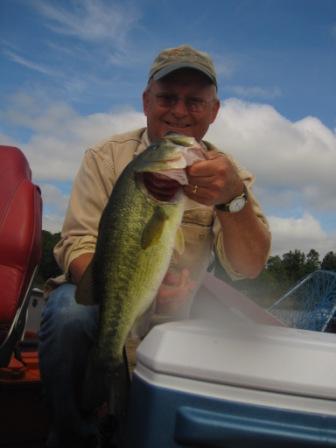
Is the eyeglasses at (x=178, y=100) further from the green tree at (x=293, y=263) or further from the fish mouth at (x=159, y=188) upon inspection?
the green tree at (x=293, y=263)

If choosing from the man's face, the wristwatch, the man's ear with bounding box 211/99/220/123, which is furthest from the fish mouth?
the man's ear with bounding box 211/99/220/123

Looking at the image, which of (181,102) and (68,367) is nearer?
(68,367)

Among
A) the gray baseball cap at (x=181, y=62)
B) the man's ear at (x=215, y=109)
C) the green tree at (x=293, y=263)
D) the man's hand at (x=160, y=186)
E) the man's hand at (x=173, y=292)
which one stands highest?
the gray baseball cap at (x=181, y=62)

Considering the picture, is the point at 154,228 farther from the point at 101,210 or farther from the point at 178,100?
the point at 178,100

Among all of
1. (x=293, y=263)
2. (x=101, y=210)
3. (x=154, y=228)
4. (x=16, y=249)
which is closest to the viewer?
(x=154, y=228)

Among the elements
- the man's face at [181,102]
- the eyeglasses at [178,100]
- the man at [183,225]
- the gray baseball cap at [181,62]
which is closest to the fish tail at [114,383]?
the man at [183,225]

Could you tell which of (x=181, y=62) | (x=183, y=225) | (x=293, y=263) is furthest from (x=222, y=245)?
(x=293, y=263)

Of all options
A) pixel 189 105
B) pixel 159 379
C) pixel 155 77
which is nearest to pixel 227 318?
pixel 159 379

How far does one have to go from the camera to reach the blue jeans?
2461 mm

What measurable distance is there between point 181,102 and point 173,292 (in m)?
1.10

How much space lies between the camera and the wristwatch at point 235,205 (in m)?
2.24

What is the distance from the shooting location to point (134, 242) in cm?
197

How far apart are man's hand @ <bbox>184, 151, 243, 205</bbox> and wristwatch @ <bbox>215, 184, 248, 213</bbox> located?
13 cm

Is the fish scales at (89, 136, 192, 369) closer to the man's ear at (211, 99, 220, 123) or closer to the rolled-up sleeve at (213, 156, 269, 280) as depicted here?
the rolled-up sleeve at (213, 156, 269, 280)
